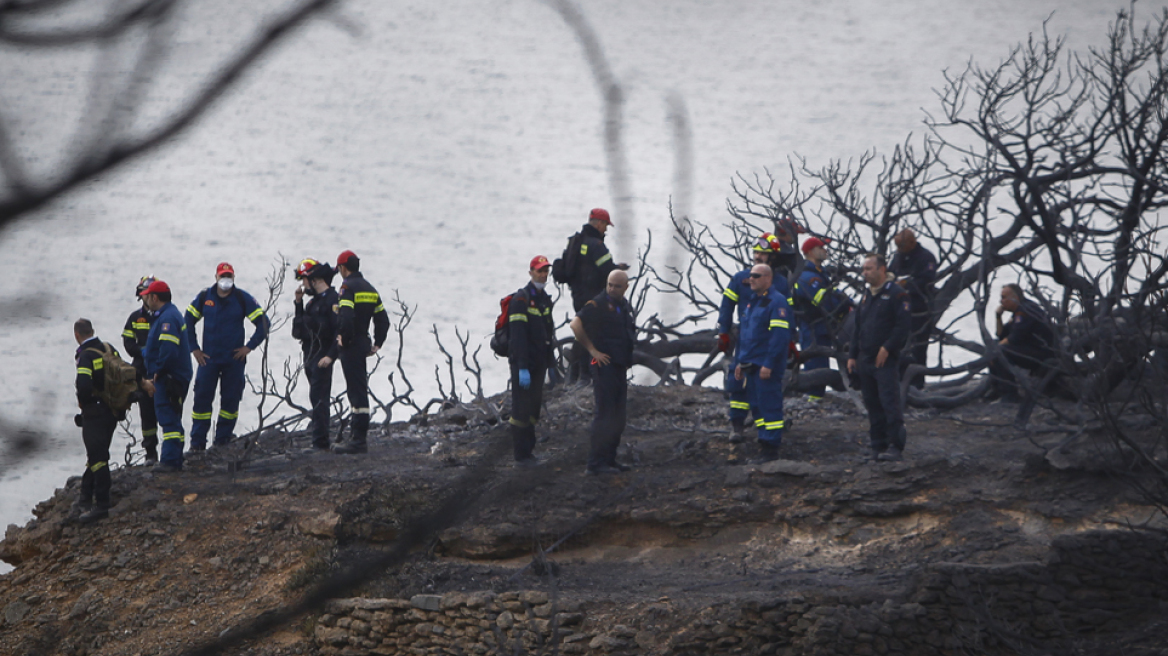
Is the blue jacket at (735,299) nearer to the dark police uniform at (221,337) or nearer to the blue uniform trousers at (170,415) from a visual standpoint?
the dark police uniform at (221,337)

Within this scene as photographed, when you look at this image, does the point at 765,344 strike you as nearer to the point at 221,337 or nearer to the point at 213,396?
the point at 221,337

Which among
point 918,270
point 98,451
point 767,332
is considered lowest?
point 98,451

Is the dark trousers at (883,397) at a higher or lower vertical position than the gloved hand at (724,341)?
lower

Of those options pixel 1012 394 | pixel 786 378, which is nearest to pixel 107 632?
pixel 786 378

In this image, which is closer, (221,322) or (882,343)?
(882,343)

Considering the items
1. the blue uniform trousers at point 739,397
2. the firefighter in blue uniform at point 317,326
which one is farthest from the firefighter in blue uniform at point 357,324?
the blue uniform trousers at point 739,397

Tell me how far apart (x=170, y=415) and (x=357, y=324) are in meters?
1.87

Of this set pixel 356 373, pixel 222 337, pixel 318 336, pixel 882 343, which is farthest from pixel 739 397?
pixel 222 337

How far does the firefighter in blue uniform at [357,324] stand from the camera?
30.3ft

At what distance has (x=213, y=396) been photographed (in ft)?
32.0

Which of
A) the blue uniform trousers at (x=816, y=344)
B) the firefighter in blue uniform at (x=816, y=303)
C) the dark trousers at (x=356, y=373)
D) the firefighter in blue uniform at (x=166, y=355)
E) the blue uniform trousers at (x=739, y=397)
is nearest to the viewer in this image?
the firefighter in blue uniform at (x=166, y=355)

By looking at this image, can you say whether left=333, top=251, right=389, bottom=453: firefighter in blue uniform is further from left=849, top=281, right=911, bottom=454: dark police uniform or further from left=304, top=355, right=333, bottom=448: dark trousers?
left=849, top=281, right=911, bottom=454: dark police uniform

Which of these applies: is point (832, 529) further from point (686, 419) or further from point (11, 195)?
point (11, 195)

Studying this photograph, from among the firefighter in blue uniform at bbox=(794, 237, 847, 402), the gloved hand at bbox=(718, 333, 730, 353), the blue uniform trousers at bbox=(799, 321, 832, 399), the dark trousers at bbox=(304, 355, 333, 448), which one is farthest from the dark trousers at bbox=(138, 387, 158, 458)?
the blue uniform trousers at bbox=(799, 321, 832, 399)
